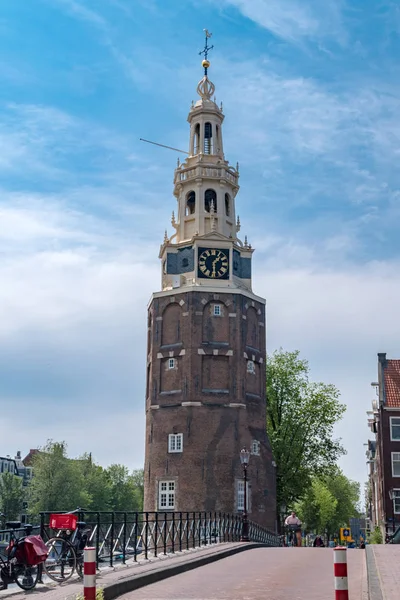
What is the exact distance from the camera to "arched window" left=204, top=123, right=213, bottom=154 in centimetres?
5825

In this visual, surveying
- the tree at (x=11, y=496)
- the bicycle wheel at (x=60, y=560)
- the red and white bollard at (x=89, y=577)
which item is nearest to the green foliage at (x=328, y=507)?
the tree at (x=11, y=496)

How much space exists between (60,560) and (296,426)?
45353mm

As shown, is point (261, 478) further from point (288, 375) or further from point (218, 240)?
point (218, 240)

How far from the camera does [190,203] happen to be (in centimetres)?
5688

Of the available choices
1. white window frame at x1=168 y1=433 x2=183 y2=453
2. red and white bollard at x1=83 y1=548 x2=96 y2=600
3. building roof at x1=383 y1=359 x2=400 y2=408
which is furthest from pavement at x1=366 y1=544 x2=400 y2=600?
building roof at x1=383 y1=359 x2=400 y2=408

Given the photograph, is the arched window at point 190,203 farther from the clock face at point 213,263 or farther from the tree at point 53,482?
the tree at point 53,482

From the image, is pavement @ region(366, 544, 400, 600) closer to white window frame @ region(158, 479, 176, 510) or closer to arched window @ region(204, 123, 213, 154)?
white window frame @ region(158, 479, 176, 510)

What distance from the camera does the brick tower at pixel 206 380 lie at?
47.9 meters

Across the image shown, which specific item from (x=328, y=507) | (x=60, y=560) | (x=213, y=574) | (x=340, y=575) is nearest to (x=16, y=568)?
(x=60, y=560)

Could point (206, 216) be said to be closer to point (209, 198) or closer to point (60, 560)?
point (209, 198)

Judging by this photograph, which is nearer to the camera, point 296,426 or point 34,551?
point 34,551

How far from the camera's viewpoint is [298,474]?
5700 centimetres

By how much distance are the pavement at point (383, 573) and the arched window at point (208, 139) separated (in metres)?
42.2

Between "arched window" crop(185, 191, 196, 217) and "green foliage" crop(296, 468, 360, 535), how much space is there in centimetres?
3155
